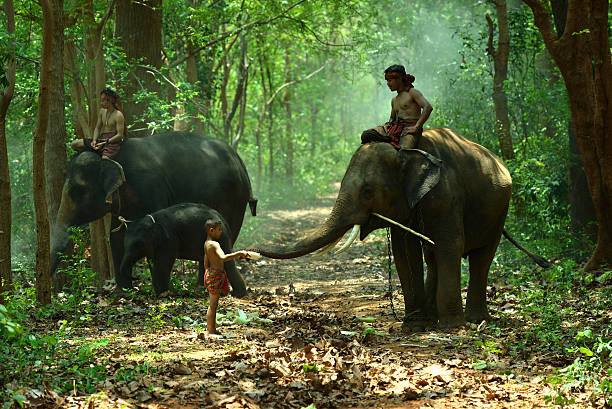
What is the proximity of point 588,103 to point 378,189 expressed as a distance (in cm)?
432

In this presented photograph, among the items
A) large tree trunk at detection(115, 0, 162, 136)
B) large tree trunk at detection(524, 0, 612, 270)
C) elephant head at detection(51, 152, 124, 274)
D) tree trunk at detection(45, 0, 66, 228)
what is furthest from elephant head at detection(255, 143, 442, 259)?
large tree trunk at detection(115, 0, 162, 136)

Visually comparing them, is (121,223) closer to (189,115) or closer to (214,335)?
(189,115)

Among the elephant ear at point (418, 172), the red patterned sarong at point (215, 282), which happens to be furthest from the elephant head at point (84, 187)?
the elephant ear at point (418, 172)

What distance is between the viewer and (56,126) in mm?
10164

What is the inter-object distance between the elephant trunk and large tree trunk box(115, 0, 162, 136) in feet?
21.5

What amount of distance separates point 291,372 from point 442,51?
1041 inches

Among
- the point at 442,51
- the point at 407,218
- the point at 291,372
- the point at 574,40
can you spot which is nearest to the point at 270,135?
the point at 442,51

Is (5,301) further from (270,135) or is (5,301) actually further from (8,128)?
(270,135)

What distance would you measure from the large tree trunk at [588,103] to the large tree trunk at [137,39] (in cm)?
698

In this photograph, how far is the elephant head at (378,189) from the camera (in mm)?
7617

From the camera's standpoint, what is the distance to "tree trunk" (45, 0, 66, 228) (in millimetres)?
9250

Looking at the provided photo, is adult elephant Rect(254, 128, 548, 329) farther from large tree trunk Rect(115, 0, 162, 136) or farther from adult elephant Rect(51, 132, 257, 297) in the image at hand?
large tree trunk Rect(115, 0, 162, 136)

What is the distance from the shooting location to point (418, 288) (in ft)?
27.5

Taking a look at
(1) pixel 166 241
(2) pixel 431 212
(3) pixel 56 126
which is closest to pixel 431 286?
(2) pixel 431 212
